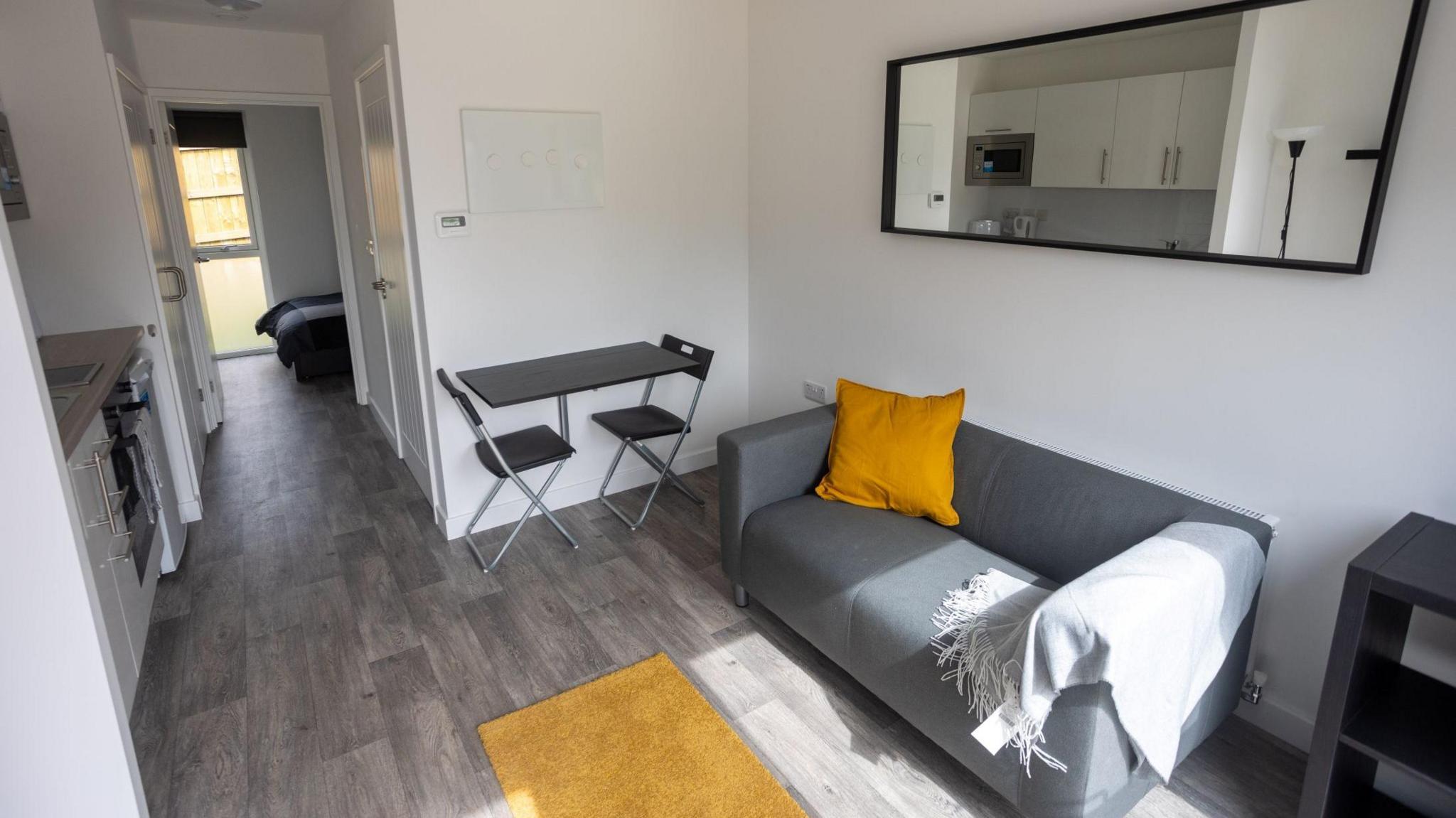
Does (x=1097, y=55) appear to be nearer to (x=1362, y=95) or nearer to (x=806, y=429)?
(x=1362, y=95)

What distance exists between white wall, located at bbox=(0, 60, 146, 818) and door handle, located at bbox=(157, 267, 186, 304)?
300 centimetres

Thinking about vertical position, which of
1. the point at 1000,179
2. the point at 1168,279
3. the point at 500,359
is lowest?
the point at 500,359

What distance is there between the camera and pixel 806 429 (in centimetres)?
306

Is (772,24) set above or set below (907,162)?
above

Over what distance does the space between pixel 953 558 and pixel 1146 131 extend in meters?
1.46

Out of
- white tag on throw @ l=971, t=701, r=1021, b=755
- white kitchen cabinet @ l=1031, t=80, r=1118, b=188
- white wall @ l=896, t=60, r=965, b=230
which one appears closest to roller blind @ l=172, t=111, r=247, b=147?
white wall @ l=896, t=60, r=965, b=230

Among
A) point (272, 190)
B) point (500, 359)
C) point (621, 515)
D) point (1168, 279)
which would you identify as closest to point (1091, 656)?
point (1168, 279)

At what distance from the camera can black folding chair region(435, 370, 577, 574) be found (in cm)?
333

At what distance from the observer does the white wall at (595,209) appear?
3.36 m

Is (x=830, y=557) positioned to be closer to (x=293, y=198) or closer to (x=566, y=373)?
(x=566, y=373)

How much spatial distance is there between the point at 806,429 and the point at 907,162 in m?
1.22

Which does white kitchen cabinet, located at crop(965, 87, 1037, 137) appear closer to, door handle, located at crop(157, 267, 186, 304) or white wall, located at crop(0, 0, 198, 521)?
white wall, located at crop(0, 0, 198, 521)

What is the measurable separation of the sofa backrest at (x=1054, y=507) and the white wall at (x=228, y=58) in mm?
4574

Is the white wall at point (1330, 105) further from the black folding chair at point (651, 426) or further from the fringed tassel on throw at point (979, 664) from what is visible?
the black folding chair at point (651, 426)
